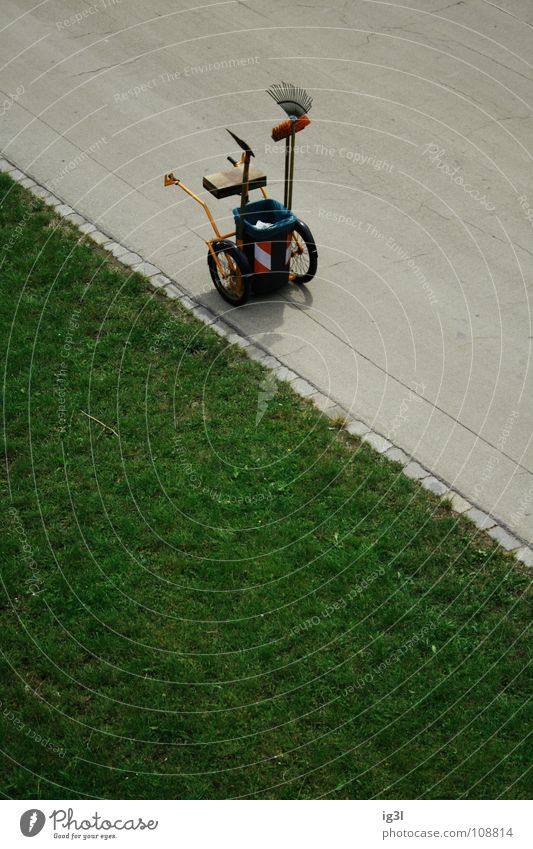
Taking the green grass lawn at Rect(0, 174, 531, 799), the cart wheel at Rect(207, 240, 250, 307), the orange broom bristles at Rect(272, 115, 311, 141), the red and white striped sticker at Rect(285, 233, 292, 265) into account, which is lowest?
the green grass lawn at Rect(0, 174, 531, 799)

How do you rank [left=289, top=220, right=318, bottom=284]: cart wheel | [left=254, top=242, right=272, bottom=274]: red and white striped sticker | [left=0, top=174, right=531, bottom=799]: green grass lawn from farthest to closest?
[left=289, top=220, right=318, bottom=284]: cart wheel
[left=254, top=242, right=272, bottom=274]: red and white striped sticker
[left=0, top=174, right=531, bottom=799]: green grass lawn

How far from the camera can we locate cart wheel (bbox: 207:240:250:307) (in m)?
8.45

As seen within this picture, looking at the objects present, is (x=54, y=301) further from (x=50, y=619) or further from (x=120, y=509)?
(x=50, y=619)

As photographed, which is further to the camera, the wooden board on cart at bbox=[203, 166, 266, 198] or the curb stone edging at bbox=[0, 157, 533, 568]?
the wooden board on cart at bbox=[203, 166, 266, 198]

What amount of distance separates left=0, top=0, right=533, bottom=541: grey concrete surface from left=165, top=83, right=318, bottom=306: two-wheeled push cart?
0.64 ft

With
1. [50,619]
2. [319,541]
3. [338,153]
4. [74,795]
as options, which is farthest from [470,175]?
[74,795]

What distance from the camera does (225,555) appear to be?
6527 millimetres

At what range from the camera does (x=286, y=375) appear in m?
8.02

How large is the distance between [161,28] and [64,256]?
5.07 meters

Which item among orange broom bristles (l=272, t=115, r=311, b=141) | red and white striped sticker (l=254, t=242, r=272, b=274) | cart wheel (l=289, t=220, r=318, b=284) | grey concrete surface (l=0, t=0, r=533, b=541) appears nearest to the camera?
grey concrete surface (l=0, t=0, r=533, b=541)

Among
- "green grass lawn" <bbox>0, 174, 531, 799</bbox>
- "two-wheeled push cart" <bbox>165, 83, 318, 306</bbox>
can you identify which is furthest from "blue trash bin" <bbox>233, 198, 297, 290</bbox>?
"green grass lawn" <bbox>0, 174, 531, 799</bbox>

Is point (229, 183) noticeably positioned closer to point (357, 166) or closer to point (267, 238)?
point (267, 238)

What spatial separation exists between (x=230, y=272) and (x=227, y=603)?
3380 millimetres

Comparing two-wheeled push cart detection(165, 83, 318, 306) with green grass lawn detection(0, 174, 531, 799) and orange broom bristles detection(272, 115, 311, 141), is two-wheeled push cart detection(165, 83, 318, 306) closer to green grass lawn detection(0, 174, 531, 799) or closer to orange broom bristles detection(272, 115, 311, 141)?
orange broom bristles detection(272, 115, 311, 141)
